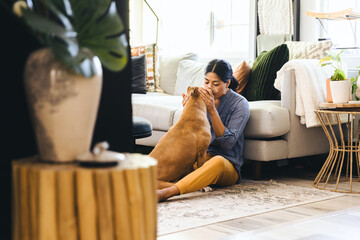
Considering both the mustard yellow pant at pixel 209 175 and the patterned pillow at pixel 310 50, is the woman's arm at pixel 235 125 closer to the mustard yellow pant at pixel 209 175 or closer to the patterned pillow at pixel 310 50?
the mustard yellow pant at pixel 209 175

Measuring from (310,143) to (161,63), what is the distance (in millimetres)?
2147

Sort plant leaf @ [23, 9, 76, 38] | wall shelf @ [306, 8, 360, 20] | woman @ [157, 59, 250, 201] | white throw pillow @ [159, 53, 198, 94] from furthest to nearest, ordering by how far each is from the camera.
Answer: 1. white throw pillow @ [159, 53, 198, 94]
2. wall shelf @ [306, 8, 360, 20]
3. woman @ [157, 59, 250, 201]
4. plant leaf @ [23, 9, 76, 38]

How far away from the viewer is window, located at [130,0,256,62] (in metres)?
5.84


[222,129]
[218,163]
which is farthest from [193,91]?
[218,163]

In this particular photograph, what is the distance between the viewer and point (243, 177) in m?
3.96

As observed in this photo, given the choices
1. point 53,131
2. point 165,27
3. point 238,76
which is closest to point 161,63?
point 165,27

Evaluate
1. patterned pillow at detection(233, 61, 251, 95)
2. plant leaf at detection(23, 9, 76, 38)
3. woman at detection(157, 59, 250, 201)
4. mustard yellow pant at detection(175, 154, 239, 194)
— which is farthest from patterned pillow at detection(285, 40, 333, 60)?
plant leaf at detection(23, 9, 76, 38)

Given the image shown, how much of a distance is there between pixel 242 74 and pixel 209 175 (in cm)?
110

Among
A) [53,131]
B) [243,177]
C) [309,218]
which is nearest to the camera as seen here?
[53,131]

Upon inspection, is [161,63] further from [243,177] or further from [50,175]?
[50,175]

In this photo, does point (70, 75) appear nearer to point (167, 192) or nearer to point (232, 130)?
point (167, 192)

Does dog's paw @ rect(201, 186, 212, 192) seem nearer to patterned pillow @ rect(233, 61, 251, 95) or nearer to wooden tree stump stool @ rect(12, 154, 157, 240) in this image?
patterned pillow @ rect(233, 61, 251, 95)

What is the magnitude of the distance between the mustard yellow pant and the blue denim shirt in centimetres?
7

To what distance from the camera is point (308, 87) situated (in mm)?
3766
